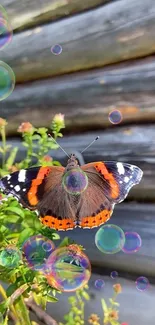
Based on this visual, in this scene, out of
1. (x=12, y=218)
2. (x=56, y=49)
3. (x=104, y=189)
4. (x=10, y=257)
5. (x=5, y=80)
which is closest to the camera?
(x=10, y=257)

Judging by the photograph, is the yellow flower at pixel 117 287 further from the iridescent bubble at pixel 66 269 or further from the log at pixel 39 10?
the log at pixel 39 10

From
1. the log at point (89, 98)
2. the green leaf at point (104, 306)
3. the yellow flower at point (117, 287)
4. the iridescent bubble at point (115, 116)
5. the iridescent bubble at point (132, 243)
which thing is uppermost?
the log at point (89, 98)

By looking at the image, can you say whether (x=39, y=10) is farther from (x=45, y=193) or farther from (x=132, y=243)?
(x=132, y=243)

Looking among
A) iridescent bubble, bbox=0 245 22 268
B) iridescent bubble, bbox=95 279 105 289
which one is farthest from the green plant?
iridescent bubble, bbox=95 279 105 289

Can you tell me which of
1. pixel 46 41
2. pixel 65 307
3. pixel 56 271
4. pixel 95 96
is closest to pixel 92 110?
pixel 95 96

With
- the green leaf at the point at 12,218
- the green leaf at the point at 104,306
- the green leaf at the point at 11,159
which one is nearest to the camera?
the green leaf at the point at 12,218

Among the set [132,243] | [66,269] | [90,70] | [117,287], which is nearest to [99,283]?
[117,287]

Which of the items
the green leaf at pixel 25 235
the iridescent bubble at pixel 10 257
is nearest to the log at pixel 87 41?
the green leaf at pixel 25 235
